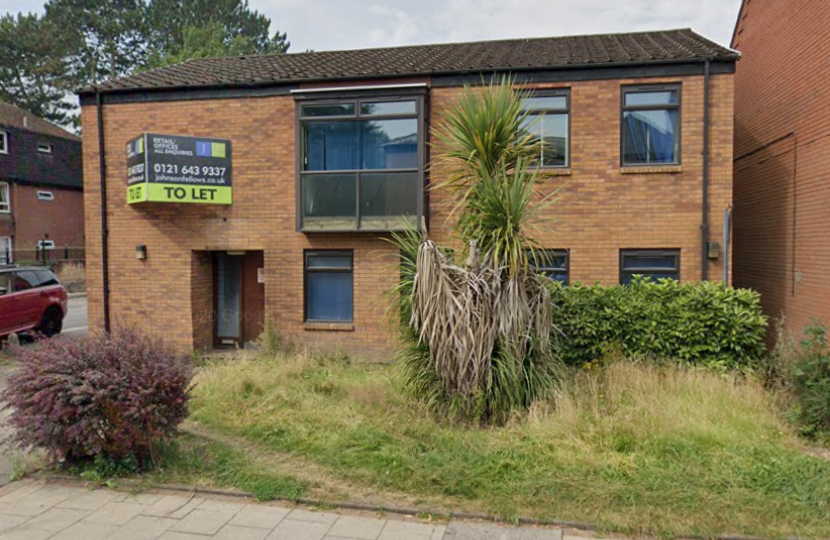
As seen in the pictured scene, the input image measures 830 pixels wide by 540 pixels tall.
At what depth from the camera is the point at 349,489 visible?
4.88 metres

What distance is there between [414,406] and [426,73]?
6.37m

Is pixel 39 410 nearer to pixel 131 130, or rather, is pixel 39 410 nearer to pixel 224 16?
pixel 131 130

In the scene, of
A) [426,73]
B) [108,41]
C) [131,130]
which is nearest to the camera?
[426,73]

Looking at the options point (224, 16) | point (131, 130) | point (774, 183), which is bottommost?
point (774, 183)

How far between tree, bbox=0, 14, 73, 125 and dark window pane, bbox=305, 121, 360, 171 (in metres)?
36.3

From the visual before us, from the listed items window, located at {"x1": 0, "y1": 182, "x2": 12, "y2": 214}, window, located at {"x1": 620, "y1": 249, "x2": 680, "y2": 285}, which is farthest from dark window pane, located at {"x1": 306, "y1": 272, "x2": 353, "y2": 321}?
window, located at {"x1": 0, "y1": 182, "x2": 12, "y2": 214}

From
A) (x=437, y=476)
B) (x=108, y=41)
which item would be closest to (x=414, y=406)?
(x=437, y=476)

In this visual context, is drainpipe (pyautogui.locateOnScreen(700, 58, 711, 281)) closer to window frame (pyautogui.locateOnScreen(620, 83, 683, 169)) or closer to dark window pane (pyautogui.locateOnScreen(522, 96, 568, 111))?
window frame (pyautogui.locateOnScreen(620, 83, 683, 169))

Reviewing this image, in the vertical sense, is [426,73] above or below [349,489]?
above

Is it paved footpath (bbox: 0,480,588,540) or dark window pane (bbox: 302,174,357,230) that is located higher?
dark window pane (bbox: 302,174,357,230)

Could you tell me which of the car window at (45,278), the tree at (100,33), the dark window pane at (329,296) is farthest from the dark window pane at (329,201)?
the tree at (100,33)

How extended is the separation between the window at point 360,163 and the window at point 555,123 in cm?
207

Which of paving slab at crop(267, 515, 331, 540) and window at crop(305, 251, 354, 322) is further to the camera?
window at crop(305, 251, 354, 322)

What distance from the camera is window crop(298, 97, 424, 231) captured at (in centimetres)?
1016
